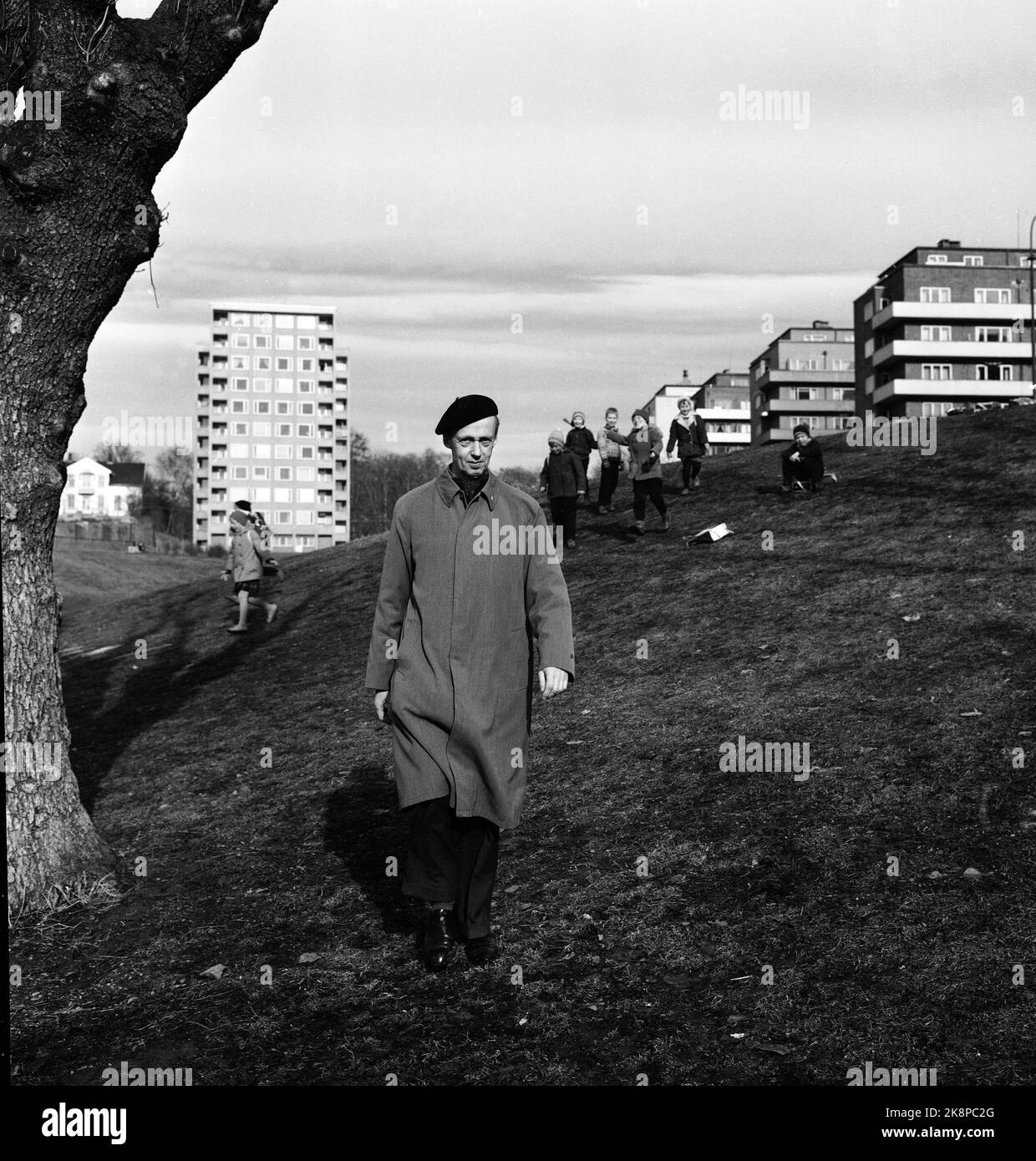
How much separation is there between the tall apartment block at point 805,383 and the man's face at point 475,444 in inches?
4374

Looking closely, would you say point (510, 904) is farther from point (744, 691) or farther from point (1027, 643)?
point (1027, 643)

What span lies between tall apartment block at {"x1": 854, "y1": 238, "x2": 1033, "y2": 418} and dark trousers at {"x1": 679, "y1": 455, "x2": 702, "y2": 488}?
72.9 metres

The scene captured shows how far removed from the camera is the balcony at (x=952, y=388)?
88125 millimetres

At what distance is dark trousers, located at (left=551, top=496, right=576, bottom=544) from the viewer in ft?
55.7

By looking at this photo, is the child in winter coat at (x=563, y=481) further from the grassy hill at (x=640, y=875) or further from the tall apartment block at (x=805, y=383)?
the tall apartment block at (x=805, y=383)

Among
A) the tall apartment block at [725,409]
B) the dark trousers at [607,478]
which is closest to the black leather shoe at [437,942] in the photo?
the dark trousers at [607,478]

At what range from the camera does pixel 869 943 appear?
4.63 meters

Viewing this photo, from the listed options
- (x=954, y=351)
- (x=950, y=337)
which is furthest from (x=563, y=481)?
(x=950, y=337)

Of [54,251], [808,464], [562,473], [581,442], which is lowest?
[54,251]

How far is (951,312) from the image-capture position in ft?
293

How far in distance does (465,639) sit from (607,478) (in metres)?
15.0

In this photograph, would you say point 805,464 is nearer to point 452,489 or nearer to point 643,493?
point 643,493
